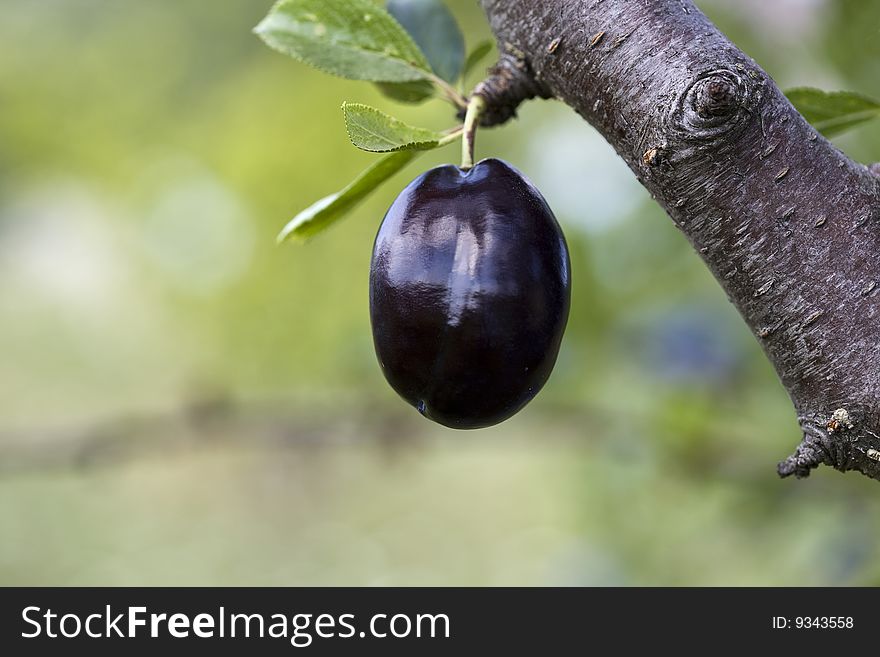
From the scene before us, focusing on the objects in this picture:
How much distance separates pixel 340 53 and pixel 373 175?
4.7 inches

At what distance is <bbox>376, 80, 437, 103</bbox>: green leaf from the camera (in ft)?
2.56

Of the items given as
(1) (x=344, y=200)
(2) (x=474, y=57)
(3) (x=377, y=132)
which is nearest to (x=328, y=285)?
Result: (2) (x=474, y=57)

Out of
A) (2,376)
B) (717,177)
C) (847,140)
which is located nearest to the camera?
(717,177)

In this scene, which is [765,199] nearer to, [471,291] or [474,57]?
[471,291]

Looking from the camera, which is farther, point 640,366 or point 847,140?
point 640,366

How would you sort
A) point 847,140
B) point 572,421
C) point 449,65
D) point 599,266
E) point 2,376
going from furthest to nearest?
point 2,376 < point 572,421 < point 599,266 < point 847,140 < point 449,65

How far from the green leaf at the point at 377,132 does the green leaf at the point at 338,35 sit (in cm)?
14

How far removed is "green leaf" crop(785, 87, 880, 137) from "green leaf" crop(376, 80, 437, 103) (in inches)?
11.5

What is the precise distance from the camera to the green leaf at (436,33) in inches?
31.6

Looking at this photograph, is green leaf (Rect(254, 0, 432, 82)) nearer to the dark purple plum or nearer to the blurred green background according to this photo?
the dark purple plum

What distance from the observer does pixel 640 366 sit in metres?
1.75
